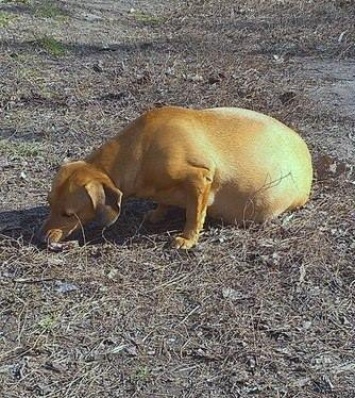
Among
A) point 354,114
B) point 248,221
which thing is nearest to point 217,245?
point 248,221

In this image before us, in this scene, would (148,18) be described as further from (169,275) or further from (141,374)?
(141,374)

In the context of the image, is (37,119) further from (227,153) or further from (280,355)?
(280,355)

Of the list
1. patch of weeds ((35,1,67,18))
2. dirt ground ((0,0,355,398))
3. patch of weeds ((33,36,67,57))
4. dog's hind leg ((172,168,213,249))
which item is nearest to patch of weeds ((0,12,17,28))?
patch of weeds ((35,1,67,18))

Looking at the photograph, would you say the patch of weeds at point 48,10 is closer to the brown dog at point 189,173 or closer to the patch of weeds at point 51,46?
the patch of weeds at point 51,46

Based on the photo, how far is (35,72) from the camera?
936 cm

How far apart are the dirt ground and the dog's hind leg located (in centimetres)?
10

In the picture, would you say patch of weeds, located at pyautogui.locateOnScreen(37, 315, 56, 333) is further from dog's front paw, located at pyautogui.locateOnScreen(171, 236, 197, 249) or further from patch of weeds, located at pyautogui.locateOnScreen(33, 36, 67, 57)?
patch of weeds, located at pyautogui.locateOnScreen(33, 36, 67, 57)

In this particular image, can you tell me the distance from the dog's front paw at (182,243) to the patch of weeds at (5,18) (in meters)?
6.85

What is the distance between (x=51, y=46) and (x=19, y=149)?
11.7 ft

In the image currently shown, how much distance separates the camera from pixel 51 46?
34.0 feet

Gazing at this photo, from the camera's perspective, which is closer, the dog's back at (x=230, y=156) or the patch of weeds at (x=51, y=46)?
the dog's back at (x=230, y=156)

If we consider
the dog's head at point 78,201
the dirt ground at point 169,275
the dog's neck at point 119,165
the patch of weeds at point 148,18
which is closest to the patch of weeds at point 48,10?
the patch of weeds at point 148,18

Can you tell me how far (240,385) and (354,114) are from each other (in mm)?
4586

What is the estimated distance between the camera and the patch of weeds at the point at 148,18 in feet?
40.4
